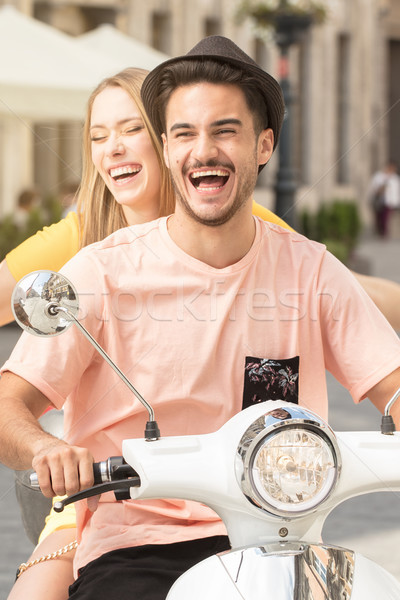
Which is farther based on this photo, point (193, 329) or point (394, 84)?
point (394, 84)

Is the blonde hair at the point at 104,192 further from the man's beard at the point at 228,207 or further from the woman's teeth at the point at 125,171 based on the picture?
the man's beard at the point at 228,207

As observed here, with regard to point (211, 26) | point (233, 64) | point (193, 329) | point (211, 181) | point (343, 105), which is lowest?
point (343, 105)

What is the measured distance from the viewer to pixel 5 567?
4.24m

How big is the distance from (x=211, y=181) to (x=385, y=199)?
77.3 ft

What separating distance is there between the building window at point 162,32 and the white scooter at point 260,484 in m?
19.4

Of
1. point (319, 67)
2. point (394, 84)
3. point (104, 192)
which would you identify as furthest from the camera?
point (394, 84)

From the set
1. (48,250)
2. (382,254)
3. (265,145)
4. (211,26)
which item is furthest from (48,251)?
(211,26)

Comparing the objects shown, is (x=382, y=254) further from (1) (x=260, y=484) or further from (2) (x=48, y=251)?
(1) (x=260, y=484)

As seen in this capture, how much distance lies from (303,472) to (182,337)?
570 millimetres

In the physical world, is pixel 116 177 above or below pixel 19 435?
above

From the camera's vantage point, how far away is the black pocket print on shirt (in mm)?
2178

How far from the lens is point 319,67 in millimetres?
25891

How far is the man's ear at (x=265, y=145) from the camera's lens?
7.56 feet

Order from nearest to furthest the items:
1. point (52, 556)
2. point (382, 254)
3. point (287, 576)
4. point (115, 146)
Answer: point (287, 576), point (52, 556), point (115, 146), point (382, 254)
